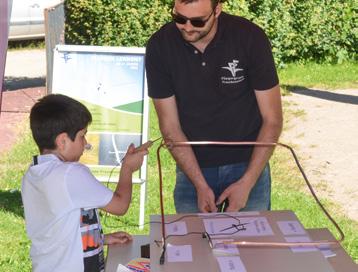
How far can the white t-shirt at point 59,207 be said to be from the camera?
256 cm

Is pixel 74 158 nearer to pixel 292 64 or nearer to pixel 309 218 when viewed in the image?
pixel 309 218

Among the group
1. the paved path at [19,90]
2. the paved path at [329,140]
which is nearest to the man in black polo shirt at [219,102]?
the paved path at [329,140]

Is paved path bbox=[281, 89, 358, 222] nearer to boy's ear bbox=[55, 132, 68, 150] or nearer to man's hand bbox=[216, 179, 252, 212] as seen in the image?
man's hand bbox=[216, 179, 252, 212]

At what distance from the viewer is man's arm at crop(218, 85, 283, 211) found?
3.07 meters

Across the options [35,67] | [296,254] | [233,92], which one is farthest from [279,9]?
[296,254]

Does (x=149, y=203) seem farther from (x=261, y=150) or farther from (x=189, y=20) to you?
(x=189, y=20)

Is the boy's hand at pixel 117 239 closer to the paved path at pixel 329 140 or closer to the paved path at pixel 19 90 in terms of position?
the paved path at pixel 329 140

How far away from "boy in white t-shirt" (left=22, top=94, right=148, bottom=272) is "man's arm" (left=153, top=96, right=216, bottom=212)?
42cm

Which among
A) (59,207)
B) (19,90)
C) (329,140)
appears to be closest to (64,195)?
(59,207)

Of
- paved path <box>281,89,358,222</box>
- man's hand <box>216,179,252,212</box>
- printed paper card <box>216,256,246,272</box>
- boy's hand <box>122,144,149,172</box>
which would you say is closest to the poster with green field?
paved path <box>281,89,358,222</box>

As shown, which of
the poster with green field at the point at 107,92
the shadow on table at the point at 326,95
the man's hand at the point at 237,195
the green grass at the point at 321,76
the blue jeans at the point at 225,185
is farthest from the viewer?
the green grass at the point at 321,76

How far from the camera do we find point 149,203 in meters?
5.96

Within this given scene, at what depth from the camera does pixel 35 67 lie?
13.6 meters

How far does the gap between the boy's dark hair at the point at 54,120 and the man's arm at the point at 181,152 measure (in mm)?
505
